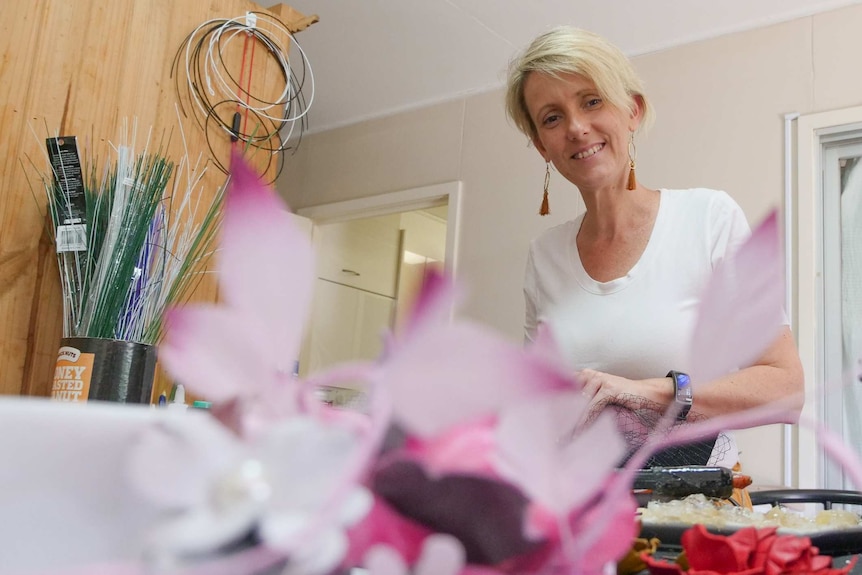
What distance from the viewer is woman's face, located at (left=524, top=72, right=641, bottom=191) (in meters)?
1.44

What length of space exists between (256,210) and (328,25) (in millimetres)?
3087

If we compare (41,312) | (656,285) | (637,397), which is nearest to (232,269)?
(637,397)

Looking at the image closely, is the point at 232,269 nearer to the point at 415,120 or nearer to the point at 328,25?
the point at 328,25

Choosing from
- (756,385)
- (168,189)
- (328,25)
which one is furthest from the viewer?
(328,25)

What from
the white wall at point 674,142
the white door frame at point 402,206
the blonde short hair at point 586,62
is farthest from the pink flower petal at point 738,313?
the white door frame at point 402,206

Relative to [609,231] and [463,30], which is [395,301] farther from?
Answer: [463,30]

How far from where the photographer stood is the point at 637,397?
880 mm

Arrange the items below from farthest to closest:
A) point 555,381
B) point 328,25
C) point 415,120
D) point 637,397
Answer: point 415,120 < point 328,25 < point 637,397 < point 555,381

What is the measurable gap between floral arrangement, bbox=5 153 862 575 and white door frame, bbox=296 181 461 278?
122 inches

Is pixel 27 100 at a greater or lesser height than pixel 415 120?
lesser

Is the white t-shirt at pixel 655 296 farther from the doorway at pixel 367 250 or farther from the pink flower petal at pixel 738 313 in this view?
the doorway at pixel 367 250

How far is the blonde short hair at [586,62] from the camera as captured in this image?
1.38m

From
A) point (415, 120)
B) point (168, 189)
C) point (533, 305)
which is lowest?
point (533, 305)

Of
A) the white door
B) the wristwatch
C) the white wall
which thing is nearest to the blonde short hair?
the white wall
